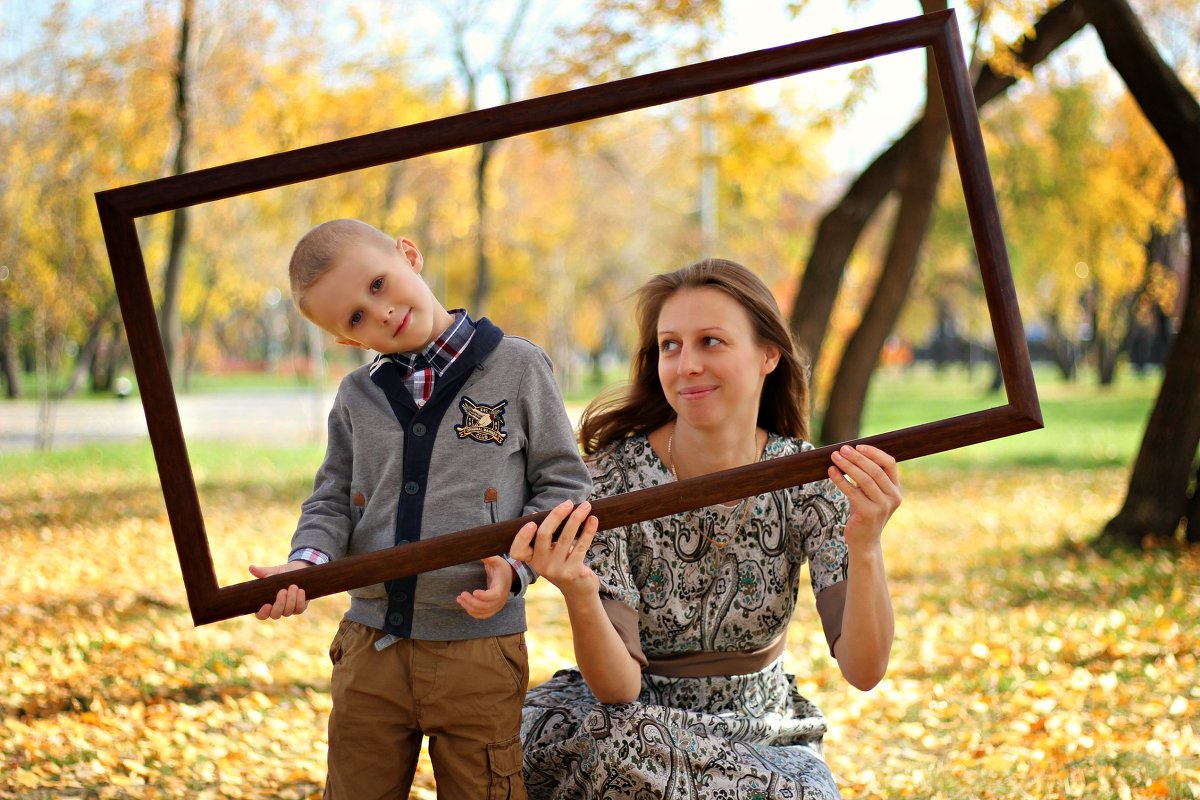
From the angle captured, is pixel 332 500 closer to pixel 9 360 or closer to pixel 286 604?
pixel 286 604

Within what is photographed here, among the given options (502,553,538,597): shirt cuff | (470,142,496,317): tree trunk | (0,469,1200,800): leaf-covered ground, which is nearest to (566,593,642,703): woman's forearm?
(502,553,538,597): shirt cuff

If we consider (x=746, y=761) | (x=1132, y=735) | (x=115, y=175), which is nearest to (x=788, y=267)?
(x=115, y=175)

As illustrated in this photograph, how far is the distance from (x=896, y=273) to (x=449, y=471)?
784 centimetres

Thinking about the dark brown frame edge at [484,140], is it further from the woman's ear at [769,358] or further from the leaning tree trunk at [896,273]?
the leaning tree trunk at [896,273]

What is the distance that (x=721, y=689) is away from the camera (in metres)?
3.36

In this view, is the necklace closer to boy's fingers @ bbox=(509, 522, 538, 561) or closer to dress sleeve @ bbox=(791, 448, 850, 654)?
dress sleeve @ bbox=(791, 448, 850, 654)

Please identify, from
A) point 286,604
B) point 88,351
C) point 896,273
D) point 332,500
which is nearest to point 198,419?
point 332,500

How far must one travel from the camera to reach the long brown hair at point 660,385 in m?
3.28

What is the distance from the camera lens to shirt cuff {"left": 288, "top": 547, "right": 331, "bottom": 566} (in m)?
2.81

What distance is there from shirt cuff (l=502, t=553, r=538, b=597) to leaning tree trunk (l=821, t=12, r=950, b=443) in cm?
638

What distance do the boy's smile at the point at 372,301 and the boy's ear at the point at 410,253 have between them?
0.03m

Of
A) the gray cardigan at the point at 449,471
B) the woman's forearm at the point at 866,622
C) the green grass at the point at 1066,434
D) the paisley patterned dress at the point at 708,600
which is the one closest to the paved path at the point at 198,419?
the gray cardigan at the point at 449,471

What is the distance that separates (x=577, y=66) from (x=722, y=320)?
951 centimetres

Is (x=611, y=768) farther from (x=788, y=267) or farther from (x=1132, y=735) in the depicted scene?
(x=788, y=267)
